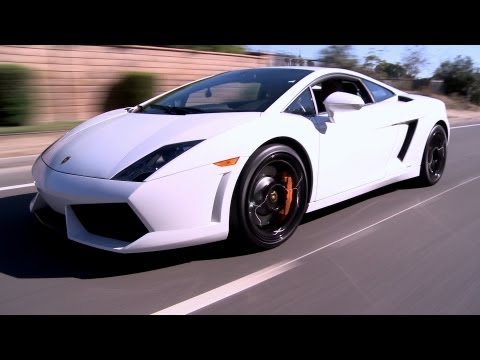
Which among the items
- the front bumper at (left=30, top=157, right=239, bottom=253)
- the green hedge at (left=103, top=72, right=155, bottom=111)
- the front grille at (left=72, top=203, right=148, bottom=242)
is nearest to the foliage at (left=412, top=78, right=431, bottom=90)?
the green hedge at (left=103, top=72, right=155, bottom=111)

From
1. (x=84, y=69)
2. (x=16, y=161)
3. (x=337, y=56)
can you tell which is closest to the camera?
(x=16, y=161)

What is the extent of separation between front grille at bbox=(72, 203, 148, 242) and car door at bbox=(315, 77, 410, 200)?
154cm

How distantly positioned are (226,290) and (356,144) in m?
1.85

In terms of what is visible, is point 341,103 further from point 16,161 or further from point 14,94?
point 14,94

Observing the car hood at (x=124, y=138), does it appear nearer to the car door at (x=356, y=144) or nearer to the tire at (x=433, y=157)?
the car door at (x=356, y=144)

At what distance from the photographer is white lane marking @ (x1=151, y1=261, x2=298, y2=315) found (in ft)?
8.81

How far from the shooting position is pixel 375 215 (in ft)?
14.6

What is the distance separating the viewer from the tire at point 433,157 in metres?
5.32

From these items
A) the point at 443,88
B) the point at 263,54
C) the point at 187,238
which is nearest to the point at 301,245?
the point at 187,238

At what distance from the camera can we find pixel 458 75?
1098 inches

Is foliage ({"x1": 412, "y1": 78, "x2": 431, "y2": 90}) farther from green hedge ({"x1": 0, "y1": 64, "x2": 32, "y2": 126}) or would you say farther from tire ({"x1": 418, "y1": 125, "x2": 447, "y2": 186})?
tire ({"x1": 418, "y1": 125, "x2": 447, "y2": 186})

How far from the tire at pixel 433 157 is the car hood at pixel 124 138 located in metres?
2.65

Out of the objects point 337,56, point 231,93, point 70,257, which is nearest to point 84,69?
point 231,93
